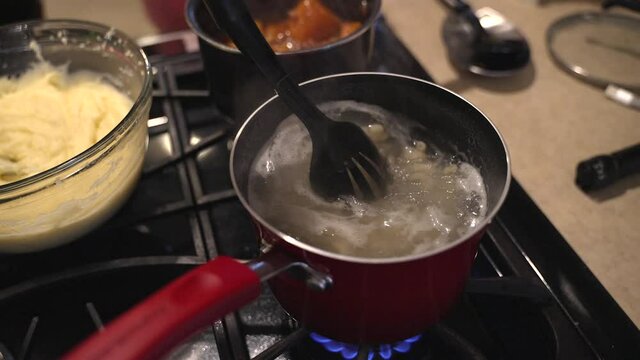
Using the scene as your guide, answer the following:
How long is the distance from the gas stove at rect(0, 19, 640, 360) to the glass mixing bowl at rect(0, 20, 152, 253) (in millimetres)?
45

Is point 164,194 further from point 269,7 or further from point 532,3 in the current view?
point 532,3

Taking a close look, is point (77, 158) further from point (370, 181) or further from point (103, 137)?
point (370, 181)

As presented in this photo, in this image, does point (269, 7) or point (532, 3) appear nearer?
point (269, 7)

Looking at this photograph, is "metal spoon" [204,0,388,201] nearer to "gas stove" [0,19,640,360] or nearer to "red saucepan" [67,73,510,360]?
"red saucepan" [67,73,510,360]

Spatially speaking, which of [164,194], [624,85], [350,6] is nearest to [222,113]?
[164,194]

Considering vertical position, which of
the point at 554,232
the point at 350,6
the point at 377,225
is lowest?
the point at 554,232

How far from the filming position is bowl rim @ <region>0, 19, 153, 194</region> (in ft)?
1.67

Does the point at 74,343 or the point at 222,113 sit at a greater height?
the point at 222,113

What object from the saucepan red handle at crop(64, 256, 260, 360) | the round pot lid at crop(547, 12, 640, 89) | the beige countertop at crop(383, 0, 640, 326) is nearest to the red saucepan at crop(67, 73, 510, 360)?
the saucepan red handle at crop(64, 256, 260, 360)

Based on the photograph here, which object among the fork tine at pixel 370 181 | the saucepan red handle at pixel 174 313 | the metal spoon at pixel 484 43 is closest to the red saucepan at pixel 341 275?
the saucepan red handle at pixel 174 313

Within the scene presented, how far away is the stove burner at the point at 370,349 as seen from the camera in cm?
49

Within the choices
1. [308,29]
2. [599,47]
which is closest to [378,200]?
[308,29]

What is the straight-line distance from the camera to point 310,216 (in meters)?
0.48

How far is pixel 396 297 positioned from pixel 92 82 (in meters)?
0.57
